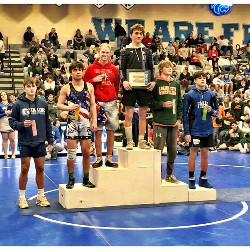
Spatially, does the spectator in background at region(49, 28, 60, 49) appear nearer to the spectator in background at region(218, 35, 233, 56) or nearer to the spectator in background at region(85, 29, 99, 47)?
the spectator in background at region(85, 29, 99, 47)

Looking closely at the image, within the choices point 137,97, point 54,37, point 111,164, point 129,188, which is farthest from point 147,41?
point 129,188

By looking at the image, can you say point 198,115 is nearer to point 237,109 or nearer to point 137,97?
point 137,97

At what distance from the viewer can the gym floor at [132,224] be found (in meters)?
5.98

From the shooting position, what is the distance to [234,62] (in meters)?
22.8

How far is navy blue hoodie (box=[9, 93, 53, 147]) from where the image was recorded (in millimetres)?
7230

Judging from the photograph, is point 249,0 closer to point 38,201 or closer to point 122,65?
point 122,65

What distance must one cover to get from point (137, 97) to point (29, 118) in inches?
67.3

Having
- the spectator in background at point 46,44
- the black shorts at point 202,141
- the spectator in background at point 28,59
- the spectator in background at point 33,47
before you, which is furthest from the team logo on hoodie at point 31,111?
the spectator in background at point 33,47

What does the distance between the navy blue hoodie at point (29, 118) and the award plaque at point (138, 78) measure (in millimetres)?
1368

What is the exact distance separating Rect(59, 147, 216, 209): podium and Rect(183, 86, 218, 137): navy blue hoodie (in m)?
0.67

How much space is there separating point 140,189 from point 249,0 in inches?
133

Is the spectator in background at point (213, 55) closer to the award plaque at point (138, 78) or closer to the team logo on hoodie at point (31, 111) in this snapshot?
the award plaque at point (138, 78)

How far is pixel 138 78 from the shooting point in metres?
7.65

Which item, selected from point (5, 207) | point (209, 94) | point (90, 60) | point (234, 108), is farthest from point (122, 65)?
point (90, 60)
